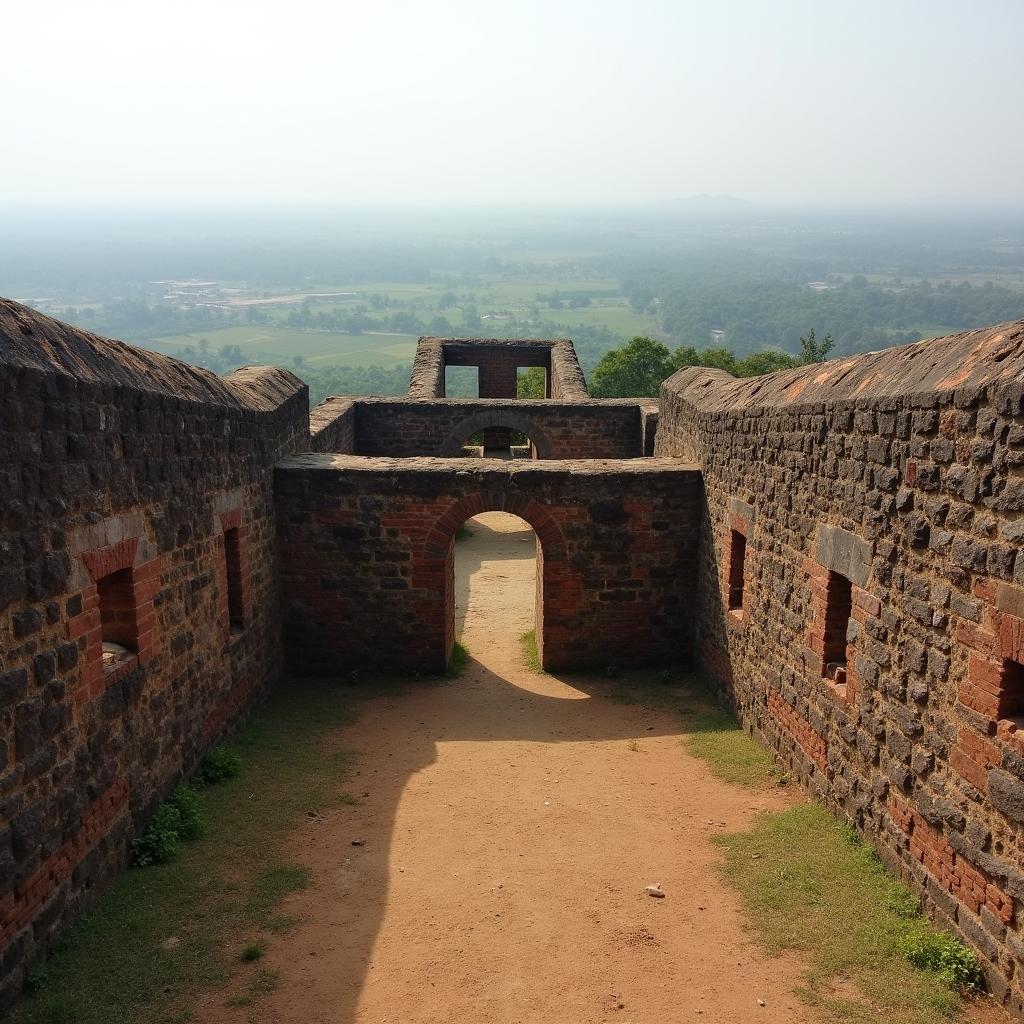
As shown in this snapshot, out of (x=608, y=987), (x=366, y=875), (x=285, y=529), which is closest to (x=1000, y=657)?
(x=608, y=987)

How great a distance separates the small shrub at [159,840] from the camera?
20.0 feet

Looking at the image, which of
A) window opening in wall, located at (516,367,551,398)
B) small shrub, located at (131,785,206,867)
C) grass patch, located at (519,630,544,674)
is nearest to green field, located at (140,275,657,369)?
window opening in wall, located at (516,367,551,398)

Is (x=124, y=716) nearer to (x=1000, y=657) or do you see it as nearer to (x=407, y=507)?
(x=407, y=507)

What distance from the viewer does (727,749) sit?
8.33 meters

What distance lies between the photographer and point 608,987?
5.02 m

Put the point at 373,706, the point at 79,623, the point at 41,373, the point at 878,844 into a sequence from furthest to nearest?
the point at 373,706 → the point at 878,844 → the point at 79,623 → the point at 41,373

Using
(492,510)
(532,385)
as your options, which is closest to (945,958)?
(492,510)

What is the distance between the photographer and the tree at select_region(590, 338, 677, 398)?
1334 inches

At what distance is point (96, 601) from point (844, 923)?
4.80 metres

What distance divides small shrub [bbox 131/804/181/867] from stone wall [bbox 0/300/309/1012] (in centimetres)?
10

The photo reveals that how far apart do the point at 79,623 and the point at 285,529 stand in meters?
4.86

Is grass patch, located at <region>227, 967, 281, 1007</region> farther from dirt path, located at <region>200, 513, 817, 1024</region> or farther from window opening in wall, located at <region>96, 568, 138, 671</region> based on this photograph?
window opening in wall, located at <region>96, 568, 138, 671</region>

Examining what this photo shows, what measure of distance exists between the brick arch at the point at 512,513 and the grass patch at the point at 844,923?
4.11 metres

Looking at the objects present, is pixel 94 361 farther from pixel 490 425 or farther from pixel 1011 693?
pixel 490 425
